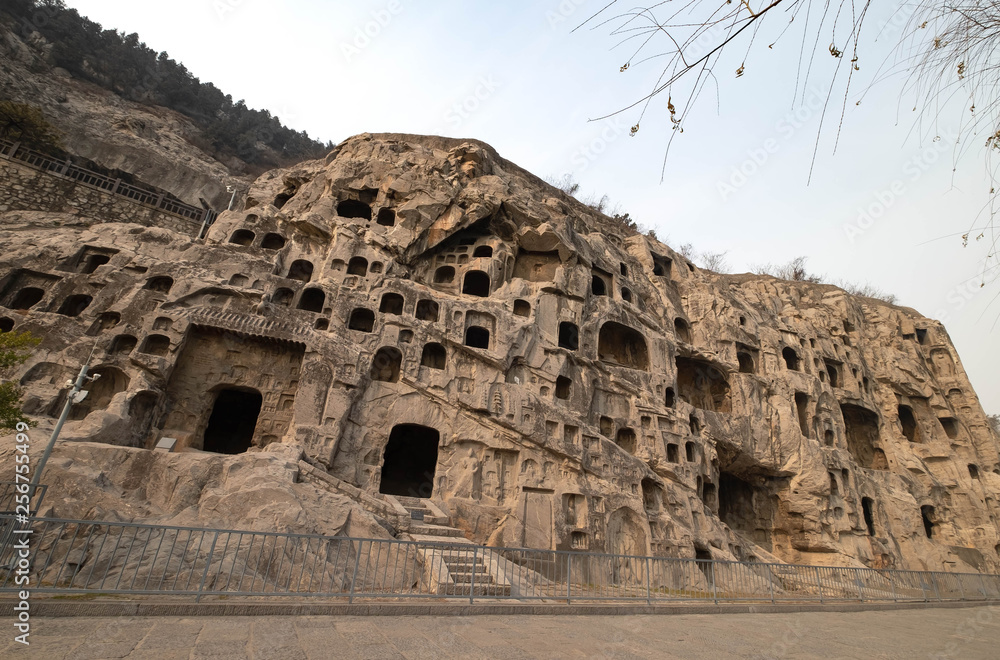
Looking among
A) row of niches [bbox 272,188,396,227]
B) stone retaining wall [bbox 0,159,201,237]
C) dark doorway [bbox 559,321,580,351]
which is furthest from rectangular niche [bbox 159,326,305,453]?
stone retaining wall [bbox 0,159,201,237]

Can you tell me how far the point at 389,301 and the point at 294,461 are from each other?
9.67 m

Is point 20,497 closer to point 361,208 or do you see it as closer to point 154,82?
point 361,208

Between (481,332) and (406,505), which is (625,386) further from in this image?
(406,505)

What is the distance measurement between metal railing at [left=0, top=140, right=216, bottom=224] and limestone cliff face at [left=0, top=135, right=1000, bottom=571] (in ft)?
16.7

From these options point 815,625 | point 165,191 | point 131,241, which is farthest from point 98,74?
point 815,625

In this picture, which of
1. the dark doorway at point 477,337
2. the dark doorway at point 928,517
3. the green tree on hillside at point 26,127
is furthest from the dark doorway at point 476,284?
the dark doorway at point 928,517

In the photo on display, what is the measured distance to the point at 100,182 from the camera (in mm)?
26453

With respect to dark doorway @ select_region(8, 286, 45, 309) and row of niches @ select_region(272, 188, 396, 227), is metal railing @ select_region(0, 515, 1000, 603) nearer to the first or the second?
dark doorway @ select_region(8, 286, 45, 309)

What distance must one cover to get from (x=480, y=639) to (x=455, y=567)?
3967 mm

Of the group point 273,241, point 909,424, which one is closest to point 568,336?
point 273,241

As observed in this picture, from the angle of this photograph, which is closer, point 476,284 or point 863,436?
point 476,284

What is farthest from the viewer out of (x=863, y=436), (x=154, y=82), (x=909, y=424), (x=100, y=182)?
(x=154, y=82)

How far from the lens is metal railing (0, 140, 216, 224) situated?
2419 cm

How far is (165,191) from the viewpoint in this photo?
2959cm
